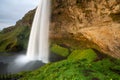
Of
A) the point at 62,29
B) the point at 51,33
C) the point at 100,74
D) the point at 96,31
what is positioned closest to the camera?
the point at 100,74

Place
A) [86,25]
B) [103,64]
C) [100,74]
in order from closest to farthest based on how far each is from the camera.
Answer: [100,74] → [103,64] → [86,25]

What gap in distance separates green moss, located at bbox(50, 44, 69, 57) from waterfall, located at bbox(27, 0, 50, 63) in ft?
5.57

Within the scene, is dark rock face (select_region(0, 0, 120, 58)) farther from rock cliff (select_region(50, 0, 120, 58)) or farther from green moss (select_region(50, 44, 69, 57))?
green moss (select_region(50, 44, 69, 57))

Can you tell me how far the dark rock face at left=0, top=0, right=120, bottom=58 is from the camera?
38406mm

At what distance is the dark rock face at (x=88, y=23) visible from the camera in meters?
38.4

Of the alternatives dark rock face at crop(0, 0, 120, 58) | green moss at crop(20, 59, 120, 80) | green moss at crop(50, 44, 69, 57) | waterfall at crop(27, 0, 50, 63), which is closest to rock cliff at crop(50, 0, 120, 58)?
dark rock face at crop(0, 0, 120, 58)

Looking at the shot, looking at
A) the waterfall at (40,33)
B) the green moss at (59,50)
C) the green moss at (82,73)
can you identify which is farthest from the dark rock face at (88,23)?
the green moss at (82,73)

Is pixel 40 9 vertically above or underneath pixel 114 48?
above

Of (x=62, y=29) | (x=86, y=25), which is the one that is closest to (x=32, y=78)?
(x=86, y=25)

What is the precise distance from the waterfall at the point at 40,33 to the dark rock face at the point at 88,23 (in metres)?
1.57

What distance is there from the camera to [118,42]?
37125 mm

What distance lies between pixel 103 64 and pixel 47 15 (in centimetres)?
3873

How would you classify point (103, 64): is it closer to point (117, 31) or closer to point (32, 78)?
point (32, 78)

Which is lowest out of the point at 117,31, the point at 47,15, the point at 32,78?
the point at 32,78
